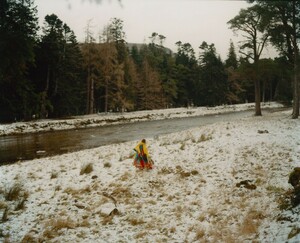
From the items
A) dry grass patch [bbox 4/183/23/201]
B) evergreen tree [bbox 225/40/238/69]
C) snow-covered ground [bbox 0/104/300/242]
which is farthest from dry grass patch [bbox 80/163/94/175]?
evergreen tree [bbox 225/40/238/69]

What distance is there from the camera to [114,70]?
4138 centimetres

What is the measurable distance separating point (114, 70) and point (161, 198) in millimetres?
35451

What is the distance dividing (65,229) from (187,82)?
6549 centimetres

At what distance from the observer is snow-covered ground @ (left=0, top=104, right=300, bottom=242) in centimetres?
600

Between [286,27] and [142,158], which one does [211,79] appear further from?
[142,158]

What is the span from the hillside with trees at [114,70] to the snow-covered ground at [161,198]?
6658 mm

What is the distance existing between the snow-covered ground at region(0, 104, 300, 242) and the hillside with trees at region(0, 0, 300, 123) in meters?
6.66

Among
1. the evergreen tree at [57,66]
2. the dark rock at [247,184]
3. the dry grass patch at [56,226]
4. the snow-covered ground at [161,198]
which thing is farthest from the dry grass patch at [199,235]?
the evergreen tree at [57,66]

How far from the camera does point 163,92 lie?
62156 millimetres

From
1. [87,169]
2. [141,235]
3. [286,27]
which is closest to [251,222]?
[141,235]

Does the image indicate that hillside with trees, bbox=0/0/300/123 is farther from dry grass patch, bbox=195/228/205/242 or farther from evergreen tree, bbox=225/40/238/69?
dry grass patch, bbox=195/228/205/242

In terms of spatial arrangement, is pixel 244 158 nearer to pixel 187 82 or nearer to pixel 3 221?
pixel 3 221

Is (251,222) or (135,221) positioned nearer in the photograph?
(251,222)

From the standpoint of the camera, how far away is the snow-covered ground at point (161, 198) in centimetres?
600
